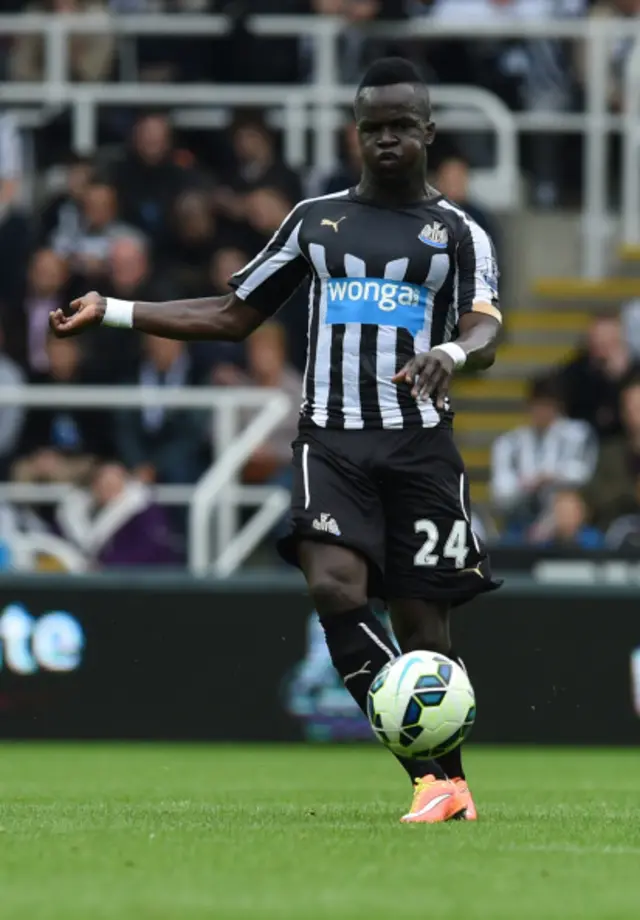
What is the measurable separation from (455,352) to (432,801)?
1381mm

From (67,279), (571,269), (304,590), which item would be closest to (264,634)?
(304,590)

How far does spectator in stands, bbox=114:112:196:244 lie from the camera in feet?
54.4

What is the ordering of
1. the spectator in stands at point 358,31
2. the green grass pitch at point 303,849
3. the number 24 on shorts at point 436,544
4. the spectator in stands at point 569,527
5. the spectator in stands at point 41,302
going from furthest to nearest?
the spectator in stands at point 358,31 → the spectator in stands at point 41,302 → the spectator in stands at point 569,527 → the number 24 on shorts at point 436,544 → the green grass pitch at point 303,849

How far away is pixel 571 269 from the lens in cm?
1831

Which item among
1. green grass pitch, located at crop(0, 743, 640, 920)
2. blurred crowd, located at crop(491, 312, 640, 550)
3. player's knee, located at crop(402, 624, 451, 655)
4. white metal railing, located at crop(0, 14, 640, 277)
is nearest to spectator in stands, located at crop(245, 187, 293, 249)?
white metal railing, located at crop(0, 14, 640, 277)

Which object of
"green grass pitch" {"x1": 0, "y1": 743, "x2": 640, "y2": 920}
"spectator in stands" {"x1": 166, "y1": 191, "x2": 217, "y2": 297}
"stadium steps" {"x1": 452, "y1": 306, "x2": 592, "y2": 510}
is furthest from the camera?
"stadium steps" {"x1": 452, "y1": 306, "x2": 592, "y2": 510}

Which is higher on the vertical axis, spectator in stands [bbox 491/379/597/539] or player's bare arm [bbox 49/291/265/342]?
player's bare arm [bbox 49/291/265/342]

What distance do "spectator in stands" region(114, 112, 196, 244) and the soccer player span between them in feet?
29.5

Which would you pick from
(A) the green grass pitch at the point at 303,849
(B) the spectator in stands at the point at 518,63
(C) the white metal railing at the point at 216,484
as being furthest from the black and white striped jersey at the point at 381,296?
(B) the spectator in stands at the point at 518,63

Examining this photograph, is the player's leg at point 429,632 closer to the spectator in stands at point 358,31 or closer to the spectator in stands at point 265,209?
the spectator in stands at point 265,209

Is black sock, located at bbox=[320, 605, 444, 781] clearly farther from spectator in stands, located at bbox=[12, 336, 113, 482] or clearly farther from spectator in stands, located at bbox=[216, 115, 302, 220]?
spectator in stands, located at bbox=[216, 115, 302, 220]

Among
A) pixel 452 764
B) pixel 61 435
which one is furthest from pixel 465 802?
pixel 61 435

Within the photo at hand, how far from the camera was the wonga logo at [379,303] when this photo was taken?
24.6ft

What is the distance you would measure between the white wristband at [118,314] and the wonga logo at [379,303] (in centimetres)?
68
